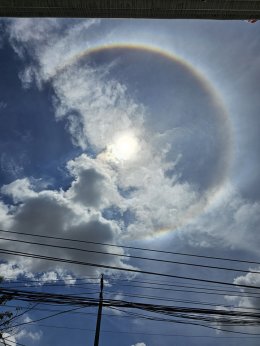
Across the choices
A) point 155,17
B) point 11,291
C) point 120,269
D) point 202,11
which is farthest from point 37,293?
point 202,11

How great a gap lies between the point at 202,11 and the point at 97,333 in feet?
58.1

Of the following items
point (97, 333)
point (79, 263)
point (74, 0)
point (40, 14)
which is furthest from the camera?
point (97, 333)

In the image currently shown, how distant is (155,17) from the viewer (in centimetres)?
1098

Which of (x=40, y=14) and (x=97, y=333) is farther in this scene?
(x=97, y=333)

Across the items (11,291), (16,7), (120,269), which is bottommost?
(11,291)

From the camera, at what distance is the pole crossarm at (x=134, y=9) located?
10.2m

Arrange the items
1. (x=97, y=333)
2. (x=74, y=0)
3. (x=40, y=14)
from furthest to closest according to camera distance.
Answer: (x=97, y=333), (x=40, y=14), (x=74, y=0)

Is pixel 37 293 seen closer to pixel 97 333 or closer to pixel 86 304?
pixel 86 304

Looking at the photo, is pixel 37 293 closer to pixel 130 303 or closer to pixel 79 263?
pixel 79 263

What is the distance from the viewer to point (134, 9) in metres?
10.5

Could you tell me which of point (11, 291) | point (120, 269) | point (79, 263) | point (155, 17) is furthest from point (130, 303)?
point (155, 17)

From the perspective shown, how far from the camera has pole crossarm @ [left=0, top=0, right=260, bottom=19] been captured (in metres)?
10.2

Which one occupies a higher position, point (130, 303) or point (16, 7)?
point (16, 7)

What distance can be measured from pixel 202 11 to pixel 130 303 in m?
9.65
